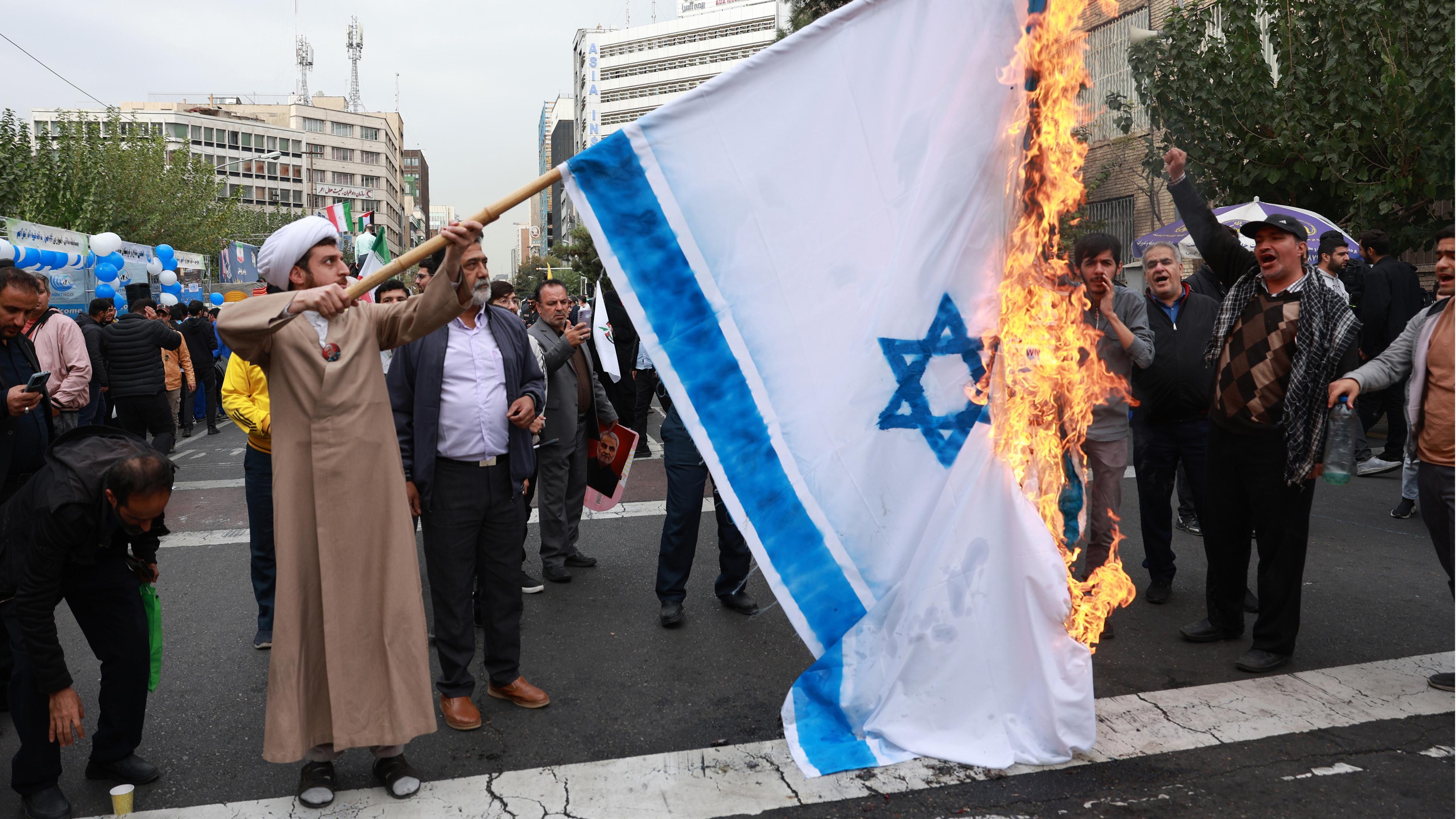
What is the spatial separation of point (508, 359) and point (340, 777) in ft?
5.57

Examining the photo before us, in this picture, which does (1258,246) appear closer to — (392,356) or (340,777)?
(392,356)

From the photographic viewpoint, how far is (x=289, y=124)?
111 metres

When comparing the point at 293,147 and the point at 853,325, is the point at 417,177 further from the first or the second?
the point at 853,325

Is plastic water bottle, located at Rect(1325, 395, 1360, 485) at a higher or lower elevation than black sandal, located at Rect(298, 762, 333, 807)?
higher

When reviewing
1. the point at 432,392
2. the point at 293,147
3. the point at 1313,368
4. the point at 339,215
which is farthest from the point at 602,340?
the point at 293,147

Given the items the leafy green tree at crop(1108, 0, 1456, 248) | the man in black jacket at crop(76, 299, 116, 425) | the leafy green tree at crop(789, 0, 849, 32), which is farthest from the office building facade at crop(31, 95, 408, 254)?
the leafy green tree at crop(1108, 0, 1456, 248)

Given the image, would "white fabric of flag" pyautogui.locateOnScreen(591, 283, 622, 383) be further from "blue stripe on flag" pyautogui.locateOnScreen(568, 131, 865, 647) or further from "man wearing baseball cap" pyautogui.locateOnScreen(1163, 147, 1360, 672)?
"man wearing baseball cap" pyautogui.locateOnScreen(1163, 147, 1360, 672)

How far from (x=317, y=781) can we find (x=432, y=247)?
1.83 metres

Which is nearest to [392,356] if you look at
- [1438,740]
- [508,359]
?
[508,359]

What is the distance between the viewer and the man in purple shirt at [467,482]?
384cm

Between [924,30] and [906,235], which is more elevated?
[924,30]

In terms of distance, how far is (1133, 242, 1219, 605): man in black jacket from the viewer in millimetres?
5129

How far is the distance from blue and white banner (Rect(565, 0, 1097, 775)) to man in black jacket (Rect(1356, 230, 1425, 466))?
24.0ft

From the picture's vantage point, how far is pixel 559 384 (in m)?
6.01
